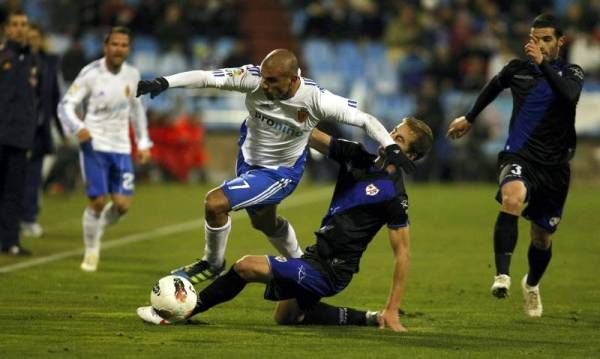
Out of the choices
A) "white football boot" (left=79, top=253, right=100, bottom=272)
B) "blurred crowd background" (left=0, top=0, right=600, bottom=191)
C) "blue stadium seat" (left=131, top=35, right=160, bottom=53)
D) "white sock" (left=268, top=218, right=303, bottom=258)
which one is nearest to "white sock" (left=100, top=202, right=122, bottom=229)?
Result: "white football boot" (left=79, top=253, right=100, bottom=272)

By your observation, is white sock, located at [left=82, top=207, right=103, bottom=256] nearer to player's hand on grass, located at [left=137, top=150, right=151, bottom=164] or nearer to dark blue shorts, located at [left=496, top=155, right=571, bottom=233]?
player's hand on grass, located at [left=137, top=150, right=151, bottom=164]

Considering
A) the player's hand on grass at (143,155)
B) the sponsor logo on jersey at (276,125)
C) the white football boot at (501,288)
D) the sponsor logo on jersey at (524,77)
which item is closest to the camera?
the white football boot at (501,288)

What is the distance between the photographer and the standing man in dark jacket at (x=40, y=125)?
16156mm

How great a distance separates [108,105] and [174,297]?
15.9 feet

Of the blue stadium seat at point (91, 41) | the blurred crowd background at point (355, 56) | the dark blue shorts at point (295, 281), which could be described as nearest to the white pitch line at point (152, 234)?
the blurred crowd background at point (355, 56)

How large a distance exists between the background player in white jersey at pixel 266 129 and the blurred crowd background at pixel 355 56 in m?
16.7

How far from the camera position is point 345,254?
10.0 metres

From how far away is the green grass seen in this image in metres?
9.26

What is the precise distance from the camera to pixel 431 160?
28.5 meters

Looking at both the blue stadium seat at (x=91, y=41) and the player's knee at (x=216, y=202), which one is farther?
the blue stadium seat at (x=91, y=41)

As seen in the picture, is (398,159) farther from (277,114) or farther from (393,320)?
(277,114)

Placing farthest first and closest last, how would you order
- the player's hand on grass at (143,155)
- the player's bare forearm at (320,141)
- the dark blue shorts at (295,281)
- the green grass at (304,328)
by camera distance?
the player's hand on grass at (143,155) → the player's bare forearm at (320,141) → the dark blue shorts at (295,281) → the green grass at (304,328)

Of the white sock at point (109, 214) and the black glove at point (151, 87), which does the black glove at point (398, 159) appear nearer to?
the black glove at point (151, 87)

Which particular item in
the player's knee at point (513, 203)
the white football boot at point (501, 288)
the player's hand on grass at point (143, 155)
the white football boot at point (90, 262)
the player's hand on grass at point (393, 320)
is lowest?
the white football boot at point (90, 262)
